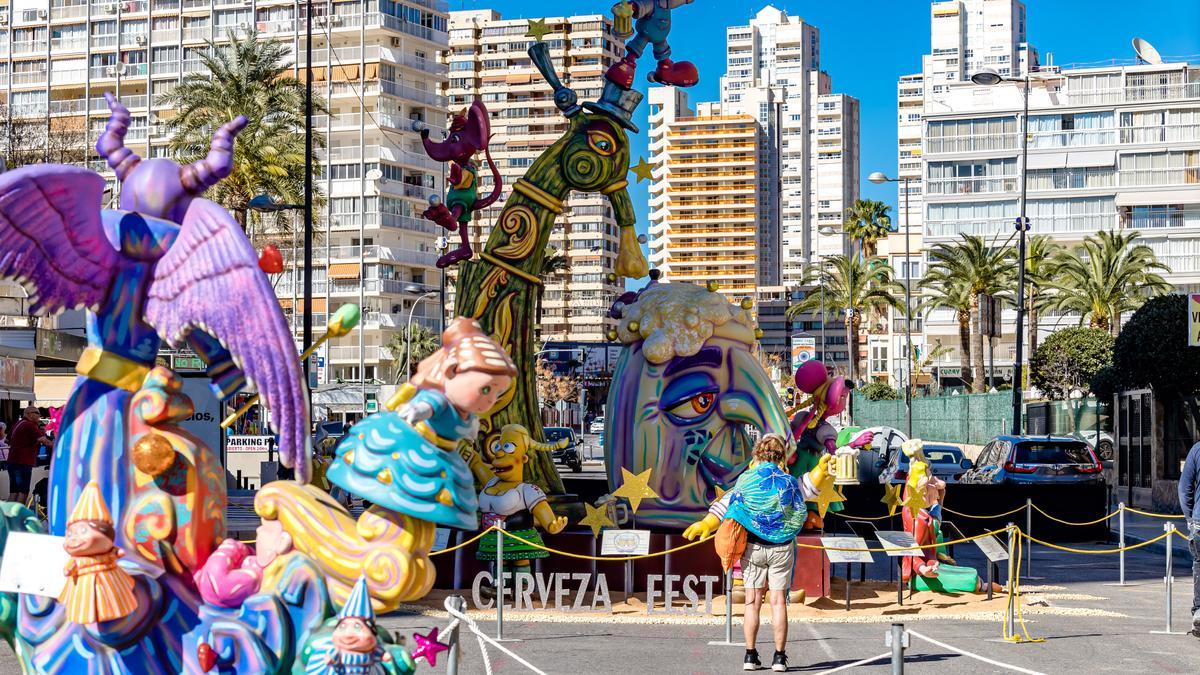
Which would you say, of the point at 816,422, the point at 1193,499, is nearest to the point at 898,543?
the point at 816,422

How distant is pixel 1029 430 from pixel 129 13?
5285 centimetres

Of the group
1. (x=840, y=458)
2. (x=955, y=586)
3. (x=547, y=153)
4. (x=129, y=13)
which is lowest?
(x=955, y=586)

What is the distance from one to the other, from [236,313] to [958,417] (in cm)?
4883

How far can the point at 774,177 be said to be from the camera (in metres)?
167

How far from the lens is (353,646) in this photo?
5.44 meters

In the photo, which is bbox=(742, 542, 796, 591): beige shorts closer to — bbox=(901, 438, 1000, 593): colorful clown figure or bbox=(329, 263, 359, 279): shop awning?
bbox=(901, 438, 1000, 593): colorful clown figure

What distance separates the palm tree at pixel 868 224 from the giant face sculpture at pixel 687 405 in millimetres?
63852

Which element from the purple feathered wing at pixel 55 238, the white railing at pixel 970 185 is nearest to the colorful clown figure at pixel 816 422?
the purple feathered wing at pixel 55 238

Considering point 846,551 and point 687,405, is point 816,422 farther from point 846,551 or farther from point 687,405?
point 846,551

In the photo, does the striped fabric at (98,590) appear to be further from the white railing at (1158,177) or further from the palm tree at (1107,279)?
the white railing at (1158,177)

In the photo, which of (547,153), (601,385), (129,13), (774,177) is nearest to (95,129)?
(129,13)

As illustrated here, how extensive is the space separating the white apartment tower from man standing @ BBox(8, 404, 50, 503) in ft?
474

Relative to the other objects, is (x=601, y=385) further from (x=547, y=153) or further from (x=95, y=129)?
(x=547, y=153)

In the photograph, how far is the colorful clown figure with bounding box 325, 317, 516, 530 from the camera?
18.4 ft
